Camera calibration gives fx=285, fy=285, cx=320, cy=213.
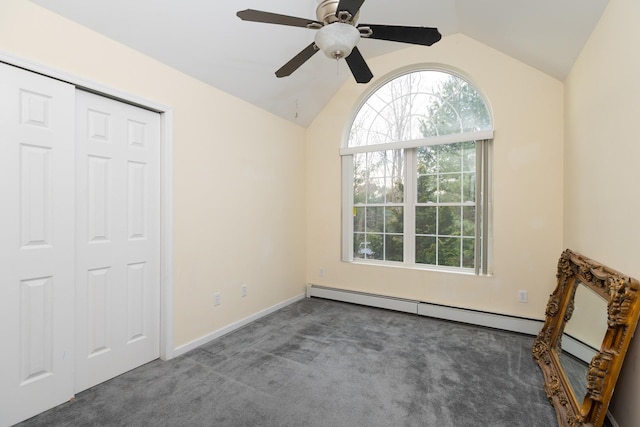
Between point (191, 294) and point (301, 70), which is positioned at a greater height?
point (301, 70)

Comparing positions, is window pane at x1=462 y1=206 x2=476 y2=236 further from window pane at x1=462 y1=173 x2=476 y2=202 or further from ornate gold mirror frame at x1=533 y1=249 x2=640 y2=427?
ornate gold mirror frame at x1=533 y1=249 x2=640 y2=427

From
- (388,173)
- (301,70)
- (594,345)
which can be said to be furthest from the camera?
(388,173)

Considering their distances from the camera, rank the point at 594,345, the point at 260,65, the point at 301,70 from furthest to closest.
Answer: the point at 301,70 < the point at 260,65 < the point at 594,345

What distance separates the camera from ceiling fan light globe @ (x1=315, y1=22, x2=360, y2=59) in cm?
157

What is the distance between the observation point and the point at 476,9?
2631mm

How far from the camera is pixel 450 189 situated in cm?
345

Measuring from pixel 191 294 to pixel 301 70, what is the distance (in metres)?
2.70

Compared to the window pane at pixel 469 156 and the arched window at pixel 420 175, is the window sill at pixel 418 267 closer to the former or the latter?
the arched window at pixel 420 175

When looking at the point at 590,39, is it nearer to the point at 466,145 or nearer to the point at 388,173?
the point at 466,145

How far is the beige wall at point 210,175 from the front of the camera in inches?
73.8

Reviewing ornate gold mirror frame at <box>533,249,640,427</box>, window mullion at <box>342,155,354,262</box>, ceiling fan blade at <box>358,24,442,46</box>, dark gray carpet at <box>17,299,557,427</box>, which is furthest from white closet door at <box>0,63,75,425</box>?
ornate gold mirror frame at <box>533,249,640,427</box>

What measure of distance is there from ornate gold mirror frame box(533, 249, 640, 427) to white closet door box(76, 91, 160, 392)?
300cm

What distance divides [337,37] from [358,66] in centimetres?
51

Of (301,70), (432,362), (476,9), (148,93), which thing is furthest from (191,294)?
(476,9)
